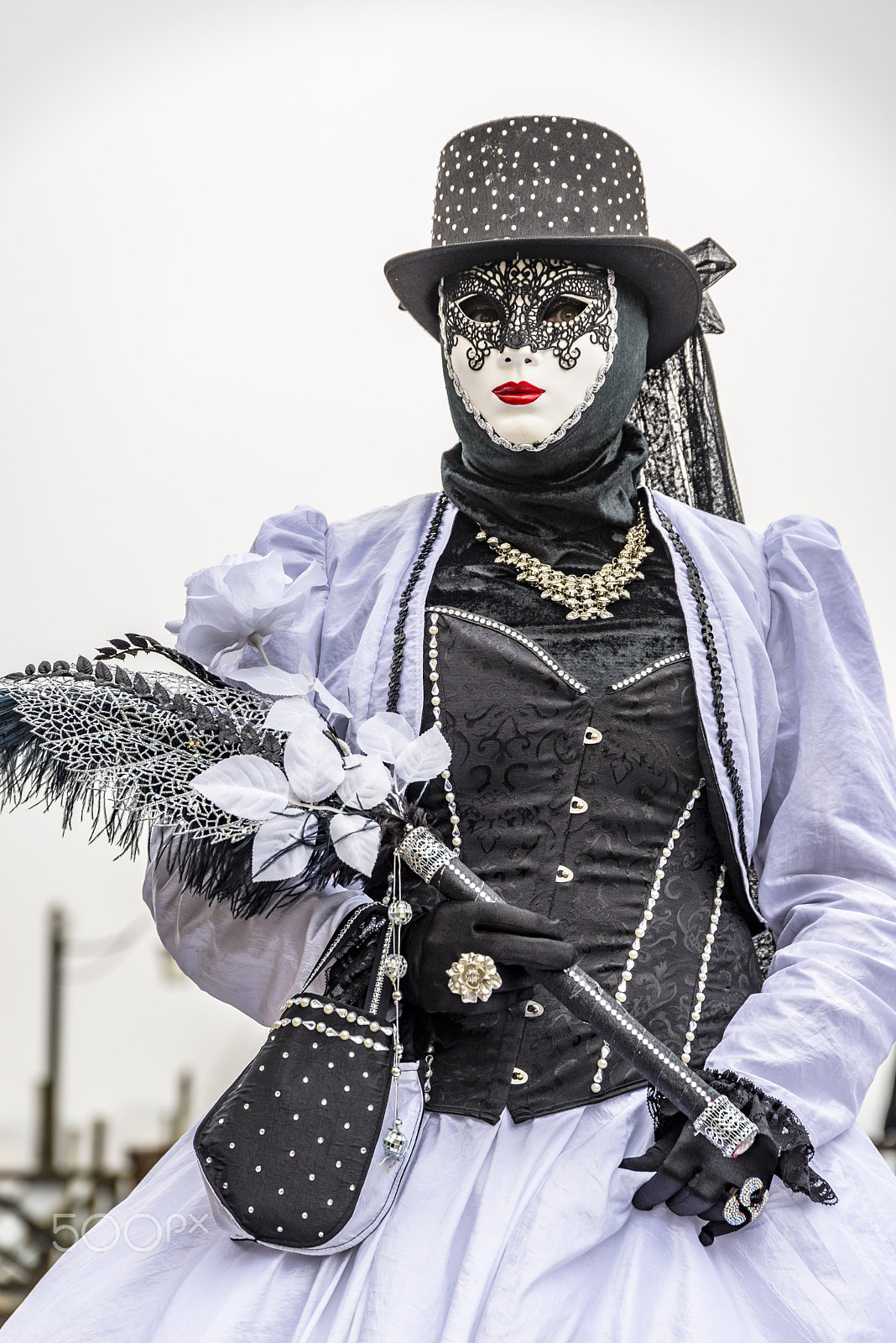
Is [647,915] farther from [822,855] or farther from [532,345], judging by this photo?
[532,345]

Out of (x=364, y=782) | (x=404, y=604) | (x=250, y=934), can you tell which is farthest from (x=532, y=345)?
(x=250, y=934)

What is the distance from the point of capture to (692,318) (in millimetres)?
1482

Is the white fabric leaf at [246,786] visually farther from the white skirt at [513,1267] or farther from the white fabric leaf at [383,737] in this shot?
the white skirt at [513,1267]

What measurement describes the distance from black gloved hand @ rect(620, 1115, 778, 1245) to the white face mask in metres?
0.65

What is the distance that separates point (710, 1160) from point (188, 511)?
183 cm

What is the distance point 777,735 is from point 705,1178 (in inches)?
18.3

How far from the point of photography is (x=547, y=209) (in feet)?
4.46

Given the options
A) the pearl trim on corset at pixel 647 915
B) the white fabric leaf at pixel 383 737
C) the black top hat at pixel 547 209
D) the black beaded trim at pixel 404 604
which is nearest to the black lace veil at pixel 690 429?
the black top hat at pixel 547 209

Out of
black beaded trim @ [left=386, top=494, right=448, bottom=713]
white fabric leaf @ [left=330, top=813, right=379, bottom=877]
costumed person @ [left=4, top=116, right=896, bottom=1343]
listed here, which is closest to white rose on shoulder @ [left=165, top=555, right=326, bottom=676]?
costumed person @ [left=4, top=116, right=896, bottom=1343]

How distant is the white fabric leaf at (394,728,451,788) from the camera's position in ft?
3.69

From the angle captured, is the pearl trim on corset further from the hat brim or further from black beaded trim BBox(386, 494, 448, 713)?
the hat brim

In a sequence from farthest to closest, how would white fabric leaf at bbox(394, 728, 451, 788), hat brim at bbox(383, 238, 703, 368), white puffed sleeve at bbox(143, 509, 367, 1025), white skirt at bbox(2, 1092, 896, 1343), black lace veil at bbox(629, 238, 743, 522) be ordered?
black lace veil at bbox(629, 238, 743, 522)
hat brim at bbox(383, 238, 703, 368)
white puffed sleeve at bbox(143, 509, 367, 1025)
white fabric leaf at bbox(394, 728, 451, 788)
white skirt at bbox(2, 1092, 896, 1343)

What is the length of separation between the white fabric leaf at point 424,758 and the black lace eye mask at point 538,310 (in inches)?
16.6

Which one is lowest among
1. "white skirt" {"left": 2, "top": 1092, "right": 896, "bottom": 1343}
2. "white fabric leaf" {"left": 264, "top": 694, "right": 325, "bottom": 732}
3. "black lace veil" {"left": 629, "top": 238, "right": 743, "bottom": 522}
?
"white skirt" {"left": 2, "top": 1092, "right": 896, "bottom": 1343}
